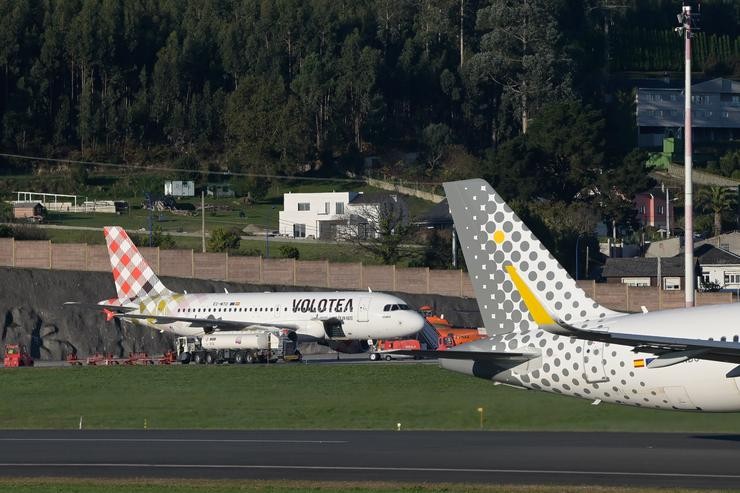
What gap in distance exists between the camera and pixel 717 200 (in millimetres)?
145625

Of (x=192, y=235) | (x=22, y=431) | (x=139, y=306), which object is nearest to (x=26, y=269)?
(x=139, y=306)

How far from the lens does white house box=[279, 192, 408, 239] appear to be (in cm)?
13025

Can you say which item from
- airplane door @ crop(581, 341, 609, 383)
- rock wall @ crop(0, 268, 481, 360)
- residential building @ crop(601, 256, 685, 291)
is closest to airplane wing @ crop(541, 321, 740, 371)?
airplane door @ crop(581, 341, 609, 383)

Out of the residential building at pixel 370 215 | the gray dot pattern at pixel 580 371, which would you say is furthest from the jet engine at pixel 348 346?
the gray dot pattern at pixel 580 371

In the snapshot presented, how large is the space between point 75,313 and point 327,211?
2077 inches

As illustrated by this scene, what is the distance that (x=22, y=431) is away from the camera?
37.1 meters

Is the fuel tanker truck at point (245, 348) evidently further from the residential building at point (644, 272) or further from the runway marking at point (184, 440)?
the residential building at point (644, 272)

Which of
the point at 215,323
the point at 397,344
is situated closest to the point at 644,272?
the point at 397,344

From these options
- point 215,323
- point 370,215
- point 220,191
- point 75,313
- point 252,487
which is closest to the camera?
point 252,487

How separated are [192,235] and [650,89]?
90079 millimetres

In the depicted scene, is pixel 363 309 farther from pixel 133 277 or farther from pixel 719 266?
pixel 719 266

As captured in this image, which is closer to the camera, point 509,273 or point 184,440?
point 509,273

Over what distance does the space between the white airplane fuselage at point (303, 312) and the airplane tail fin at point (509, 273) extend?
39.0 m

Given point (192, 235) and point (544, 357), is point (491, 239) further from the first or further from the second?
point (192, 235)
